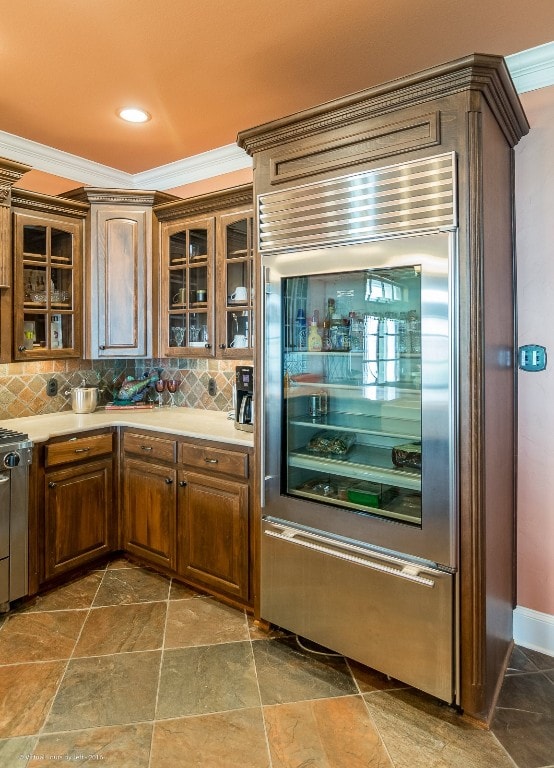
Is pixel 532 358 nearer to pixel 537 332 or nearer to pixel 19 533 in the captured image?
pixel 537 332

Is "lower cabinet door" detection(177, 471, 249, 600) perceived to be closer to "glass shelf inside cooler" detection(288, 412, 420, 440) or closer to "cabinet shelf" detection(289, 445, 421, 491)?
"cabinet shelf" detection(289, 445, 421, 491)

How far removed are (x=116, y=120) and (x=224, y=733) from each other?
3.08 metres

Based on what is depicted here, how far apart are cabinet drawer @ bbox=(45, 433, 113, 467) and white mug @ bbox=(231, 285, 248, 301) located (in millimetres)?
1155

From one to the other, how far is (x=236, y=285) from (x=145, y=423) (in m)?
1.01

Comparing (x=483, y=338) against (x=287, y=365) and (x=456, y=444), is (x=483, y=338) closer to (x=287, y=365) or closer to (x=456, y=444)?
(x=456, y=444)

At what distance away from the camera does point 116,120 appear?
287cm

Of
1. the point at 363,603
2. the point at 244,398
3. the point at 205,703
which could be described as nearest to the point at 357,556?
the point at 363,603

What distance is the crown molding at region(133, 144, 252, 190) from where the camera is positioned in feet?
10.7

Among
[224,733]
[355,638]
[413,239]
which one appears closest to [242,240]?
[413,239]

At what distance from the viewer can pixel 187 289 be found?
3.29 metres

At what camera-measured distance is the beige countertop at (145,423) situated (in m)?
2.70

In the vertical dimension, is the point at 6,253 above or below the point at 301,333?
above

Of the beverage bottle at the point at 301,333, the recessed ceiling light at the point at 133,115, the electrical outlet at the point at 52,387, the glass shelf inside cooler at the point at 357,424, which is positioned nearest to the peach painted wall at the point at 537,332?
the glass shelf inside cooler at the point at 357,424

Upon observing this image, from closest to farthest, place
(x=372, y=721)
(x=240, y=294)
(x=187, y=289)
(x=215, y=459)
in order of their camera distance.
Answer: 1. (x=372, y=721)
2. (x=215, y=459)
3. (x=240, y=294)
4. (x=187, y=289)
